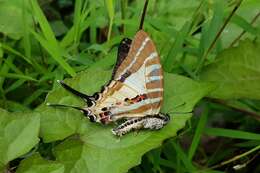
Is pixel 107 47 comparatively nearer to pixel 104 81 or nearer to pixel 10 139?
pixel 104 81

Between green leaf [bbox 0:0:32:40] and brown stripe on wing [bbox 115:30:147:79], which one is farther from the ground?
green leaf [bbox 0:0:32:40]

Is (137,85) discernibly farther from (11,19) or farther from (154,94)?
(11,19)

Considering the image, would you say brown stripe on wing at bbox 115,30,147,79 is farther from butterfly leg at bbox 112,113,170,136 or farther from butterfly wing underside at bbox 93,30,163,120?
butterfly leg at bbox 112,113,170,136

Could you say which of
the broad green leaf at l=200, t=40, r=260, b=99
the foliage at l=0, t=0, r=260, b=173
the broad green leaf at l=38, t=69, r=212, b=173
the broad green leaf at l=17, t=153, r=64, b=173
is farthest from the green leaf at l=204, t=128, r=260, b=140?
the broad green leaf at l=17, t=153, r=64, b=173

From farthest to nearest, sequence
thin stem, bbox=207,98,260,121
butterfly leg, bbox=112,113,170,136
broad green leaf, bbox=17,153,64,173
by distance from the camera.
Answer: thin stem, bbox=207,98,260,121 < butterfly leg, bbox=112,113,170,136 < broad green leaf, bbox=17,153,64,173

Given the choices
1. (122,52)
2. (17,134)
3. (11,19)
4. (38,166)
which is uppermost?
(11,19)

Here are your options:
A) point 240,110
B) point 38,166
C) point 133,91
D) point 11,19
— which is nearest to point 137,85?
point 133,91
